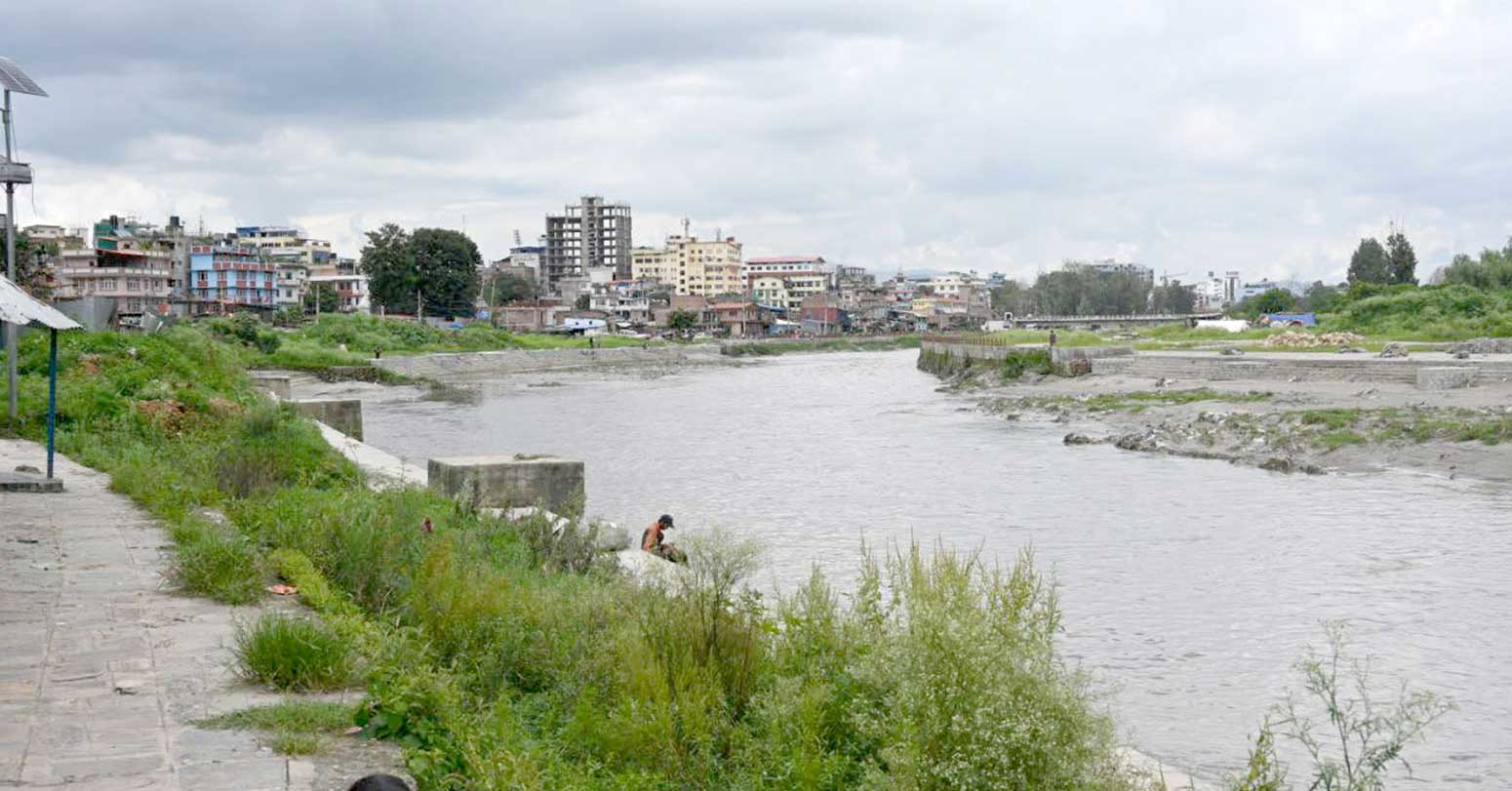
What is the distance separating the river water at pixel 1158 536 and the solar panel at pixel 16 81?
9725 millimetres

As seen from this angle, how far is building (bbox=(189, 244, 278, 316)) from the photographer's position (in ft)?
376

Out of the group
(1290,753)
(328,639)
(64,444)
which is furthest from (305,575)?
(64,444)

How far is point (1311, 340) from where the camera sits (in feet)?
180

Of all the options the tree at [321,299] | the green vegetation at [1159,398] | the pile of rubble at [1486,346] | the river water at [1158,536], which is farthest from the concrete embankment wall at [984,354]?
the tree at [321,299]

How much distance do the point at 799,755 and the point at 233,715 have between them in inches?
104

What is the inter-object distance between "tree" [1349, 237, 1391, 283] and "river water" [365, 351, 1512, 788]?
96811 mm

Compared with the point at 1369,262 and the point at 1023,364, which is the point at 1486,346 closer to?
the point at 1023,364

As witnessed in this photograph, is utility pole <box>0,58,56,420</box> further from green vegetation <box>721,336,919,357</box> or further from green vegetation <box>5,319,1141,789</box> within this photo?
green vegetation <box>721,336,919,357</box>

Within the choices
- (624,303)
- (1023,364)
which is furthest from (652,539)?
(624,303)

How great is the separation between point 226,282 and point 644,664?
392 ft

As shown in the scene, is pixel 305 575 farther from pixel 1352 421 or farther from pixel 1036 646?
pixel 1352 421

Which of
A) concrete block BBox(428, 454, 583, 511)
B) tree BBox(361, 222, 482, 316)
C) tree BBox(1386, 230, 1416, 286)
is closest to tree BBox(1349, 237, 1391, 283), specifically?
tree BBox(1386, 230, 1416, 286)

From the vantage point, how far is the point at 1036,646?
234 inches

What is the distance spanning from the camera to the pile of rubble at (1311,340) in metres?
53.2
